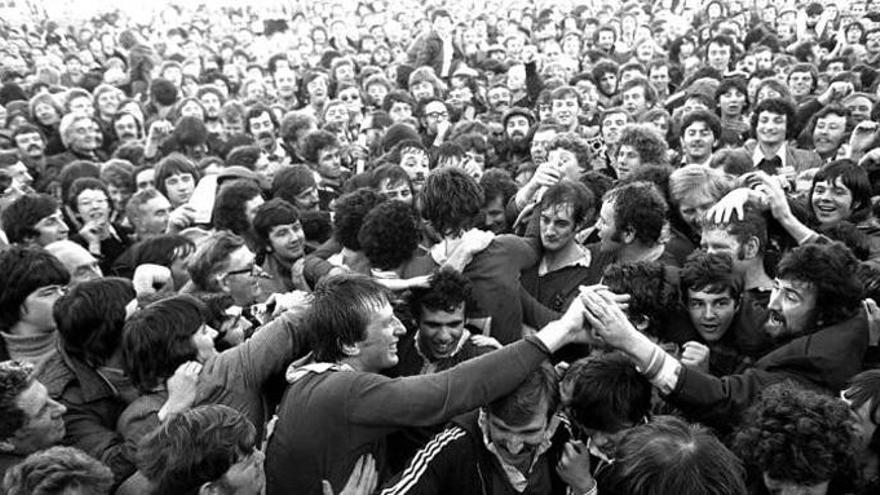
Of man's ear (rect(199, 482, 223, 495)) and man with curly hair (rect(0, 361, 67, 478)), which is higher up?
man with curly hair (rect(0, 361, 67, 478))

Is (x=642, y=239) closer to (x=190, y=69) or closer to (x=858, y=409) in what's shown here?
(x=858, y=409)

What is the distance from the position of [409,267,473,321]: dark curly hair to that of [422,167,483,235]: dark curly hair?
636 mm

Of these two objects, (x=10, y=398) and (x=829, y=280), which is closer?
(x=10, y=398)

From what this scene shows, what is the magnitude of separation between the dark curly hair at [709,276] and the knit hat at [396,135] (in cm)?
421

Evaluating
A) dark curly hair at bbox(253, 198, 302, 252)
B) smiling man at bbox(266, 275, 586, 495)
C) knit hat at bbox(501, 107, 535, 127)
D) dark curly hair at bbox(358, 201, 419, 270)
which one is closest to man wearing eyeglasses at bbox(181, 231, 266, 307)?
dark curly hair at bbox(253, 198, 302, 252)

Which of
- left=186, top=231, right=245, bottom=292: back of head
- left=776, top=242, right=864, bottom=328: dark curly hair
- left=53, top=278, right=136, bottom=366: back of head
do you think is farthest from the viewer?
left=186, top=231, right=245, bottom=292: back of head

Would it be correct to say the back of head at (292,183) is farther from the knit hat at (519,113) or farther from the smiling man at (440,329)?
the knit hat at (519,113)

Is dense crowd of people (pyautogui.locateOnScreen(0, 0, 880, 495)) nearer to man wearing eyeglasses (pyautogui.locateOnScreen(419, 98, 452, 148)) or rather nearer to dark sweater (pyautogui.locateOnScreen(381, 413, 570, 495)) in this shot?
dark sweater (pyautogui.locateOnScreen(381, 413, 570, 495))

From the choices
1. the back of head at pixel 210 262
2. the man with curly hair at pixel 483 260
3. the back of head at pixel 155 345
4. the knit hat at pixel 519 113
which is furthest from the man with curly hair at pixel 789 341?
the knit hat at pixel 519 113

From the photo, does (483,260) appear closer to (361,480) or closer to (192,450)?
(361,480)

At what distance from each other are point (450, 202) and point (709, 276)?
1.40m

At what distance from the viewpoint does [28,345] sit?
369cm

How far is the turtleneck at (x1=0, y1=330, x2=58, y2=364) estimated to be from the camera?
369 cm

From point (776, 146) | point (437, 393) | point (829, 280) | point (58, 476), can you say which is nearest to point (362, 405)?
point (437, 393)
